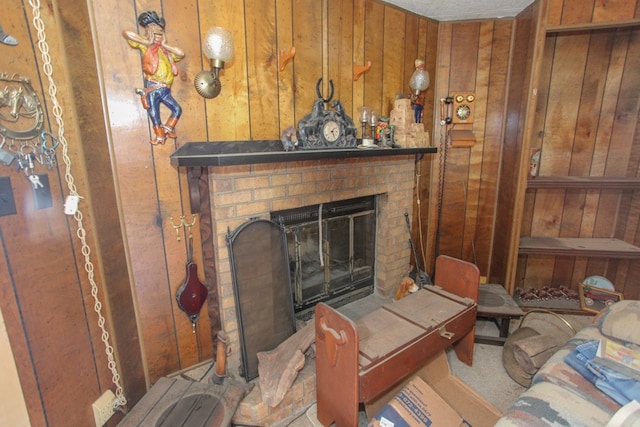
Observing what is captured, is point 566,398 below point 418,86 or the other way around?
below

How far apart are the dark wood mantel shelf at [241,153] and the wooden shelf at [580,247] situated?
162 cm

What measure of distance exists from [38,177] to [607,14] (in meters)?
3.23

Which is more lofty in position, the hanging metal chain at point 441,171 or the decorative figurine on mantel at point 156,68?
the decorative figurine on mantel at point 156,68

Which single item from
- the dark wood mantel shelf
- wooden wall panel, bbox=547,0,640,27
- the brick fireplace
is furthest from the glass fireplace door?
wooden wall panel, bbox=547,0,640,27

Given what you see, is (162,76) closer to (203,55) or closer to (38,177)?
(203,55)

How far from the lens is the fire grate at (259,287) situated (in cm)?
169

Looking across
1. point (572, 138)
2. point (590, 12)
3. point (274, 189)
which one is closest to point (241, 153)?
point (274, 189)

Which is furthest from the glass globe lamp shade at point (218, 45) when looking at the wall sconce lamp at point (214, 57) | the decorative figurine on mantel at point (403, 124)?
the decorative figurine on mantel at point (403, 124)

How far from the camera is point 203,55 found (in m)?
1.57

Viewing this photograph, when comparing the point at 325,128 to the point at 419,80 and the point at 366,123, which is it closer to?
the point at 366,123

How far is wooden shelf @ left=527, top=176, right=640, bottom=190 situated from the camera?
232 centimetres

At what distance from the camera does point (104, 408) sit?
137 centimetres

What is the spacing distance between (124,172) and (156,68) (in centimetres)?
49

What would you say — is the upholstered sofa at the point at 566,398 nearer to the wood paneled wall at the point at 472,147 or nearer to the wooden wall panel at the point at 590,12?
the wood paneled wall at the point at 472,147
